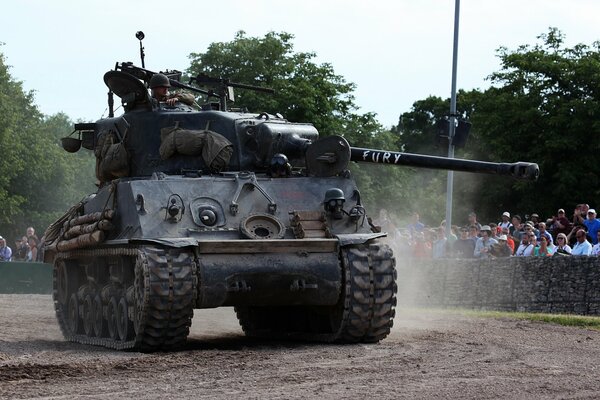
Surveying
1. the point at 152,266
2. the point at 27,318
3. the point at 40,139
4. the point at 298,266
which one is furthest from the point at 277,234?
the point at 40,139

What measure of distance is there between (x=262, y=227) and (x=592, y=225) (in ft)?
32.6

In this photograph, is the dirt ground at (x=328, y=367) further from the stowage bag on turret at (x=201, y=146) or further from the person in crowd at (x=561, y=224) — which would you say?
the person in crowd at (x=561, y=224)

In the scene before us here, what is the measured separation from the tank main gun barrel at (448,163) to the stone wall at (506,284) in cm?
613

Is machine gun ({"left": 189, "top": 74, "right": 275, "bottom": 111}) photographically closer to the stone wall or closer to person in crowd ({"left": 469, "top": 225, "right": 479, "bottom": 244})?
the stone wall

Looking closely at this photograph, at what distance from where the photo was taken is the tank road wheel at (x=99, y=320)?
19016 millimetres

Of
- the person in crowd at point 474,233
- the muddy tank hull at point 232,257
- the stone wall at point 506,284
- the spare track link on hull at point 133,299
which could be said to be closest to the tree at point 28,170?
the stone wall at point 506,284

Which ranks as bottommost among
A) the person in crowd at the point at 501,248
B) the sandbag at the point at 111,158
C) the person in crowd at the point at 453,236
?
the person in crowd at the point at 501,248

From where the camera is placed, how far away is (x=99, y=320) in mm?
19094

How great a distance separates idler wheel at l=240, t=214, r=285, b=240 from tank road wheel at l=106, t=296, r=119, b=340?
2.24 m

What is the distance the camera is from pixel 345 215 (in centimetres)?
1781

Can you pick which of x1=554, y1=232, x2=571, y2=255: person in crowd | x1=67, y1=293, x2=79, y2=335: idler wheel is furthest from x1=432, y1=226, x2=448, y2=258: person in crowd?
x1=67, y1=293, x2=79, y2=335: idler wheel

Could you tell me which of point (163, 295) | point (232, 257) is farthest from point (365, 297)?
point (163, 295)

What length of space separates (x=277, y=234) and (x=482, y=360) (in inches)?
132

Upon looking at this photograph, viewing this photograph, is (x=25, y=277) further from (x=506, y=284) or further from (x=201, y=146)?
(x=201, y=146)
